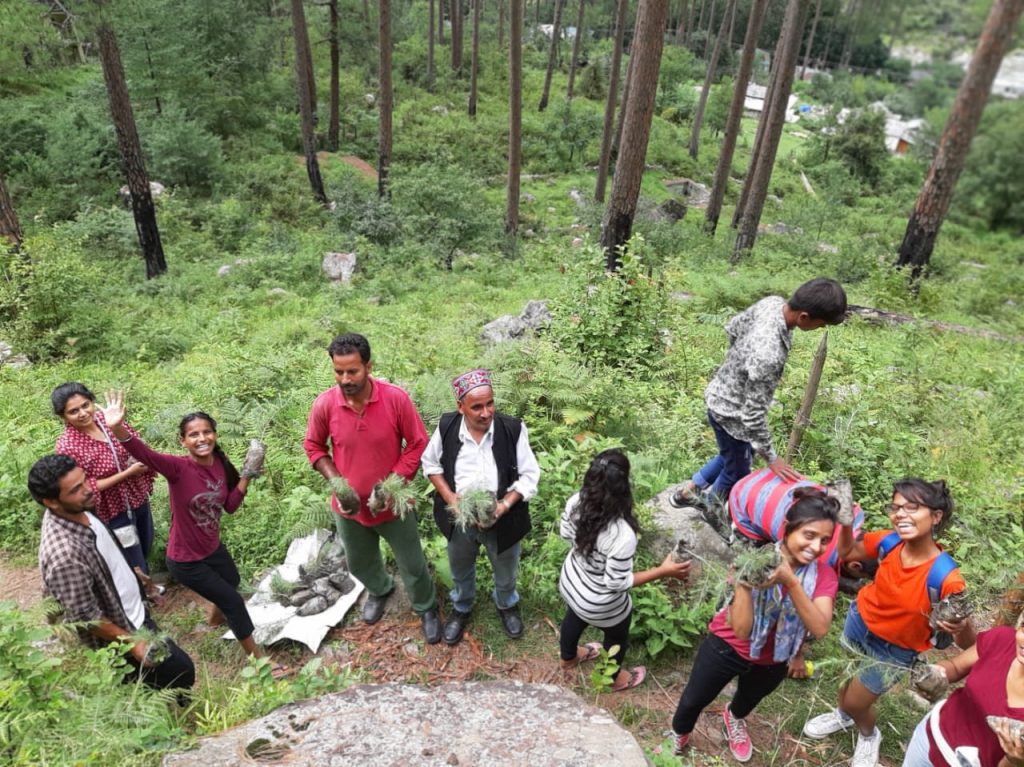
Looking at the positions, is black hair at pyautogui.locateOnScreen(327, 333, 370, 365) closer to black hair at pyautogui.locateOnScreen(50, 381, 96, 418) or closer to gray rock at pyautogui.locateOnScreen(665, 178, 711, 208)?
black hair at pyautogui.locateOnScreen(50, 381, 96, 418)

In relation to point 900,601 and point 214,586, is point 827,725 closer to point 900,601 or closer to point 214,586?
point 900,601

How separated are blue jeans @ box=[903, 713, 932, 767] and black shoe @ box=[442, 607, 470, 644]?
8.90 ft

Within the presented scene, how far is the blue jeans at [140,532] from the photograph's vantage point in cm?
461

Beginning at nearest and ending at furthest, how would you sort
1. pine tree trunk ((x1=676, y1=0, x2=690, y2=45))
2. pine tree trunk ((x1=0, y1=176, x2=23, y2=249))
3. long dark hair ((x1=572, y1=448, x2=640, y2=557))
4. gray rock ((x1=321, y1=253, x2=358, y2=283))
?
long dark hair ((x1=572, y1=448, x2=640, y2=557)) < pine tree trunk ((x1=0, y1=176, x2=23, y2=249)) < gray rock ((x1=321, y1=253, x2=358, y2=283)) < pine tree trunk ((x1=676, y1=0, x2=690, y2=45))

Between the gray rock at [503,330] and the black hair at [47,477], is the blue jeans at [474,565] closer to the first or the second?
the black hair at [47,477]

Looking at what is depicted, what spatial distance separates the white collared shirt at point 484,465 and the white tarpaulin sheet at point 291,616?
158 centimetres

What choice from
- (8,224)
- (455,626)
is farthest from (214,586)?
(8,224)

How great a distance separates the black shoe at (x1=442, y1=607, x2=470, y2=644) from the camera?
4.32 m

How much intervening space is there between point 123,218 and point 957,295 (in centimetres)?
2008

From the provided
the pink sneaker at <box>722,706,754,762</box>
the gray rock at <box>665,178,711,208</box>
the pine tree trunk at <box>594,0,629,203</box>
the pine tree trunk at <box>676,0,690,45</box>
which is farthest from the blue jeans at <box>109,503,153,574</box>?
the pine tree trunk at <box>676,0,690,45</box>

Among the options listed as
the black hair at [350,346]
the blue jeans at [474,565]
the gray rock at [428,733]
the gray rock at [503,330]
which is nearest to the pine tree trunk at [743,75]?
the gray rock at [503,330]

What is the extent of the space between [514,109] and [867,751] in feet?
57.7

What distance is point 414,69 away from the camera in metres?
34.2

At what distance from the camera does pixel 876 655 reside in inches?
129
